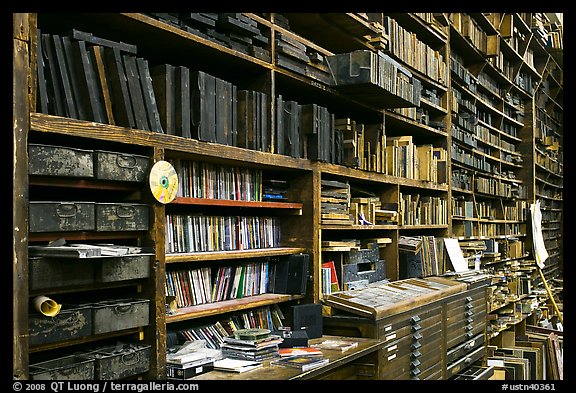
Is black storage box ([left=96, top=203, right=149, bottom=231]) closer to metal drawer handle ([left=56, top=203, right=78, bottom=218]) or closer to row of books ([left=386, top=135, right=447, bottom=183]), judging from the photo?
metal drawer handle ([left=56, top=203, right=78, bottom=218])

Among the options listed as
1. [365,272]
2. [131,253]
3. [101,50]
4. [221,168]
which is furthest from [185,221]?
[365,272]

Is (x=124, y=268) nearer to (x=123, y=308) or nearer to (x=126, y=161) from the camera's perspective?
(x=123, y=308)

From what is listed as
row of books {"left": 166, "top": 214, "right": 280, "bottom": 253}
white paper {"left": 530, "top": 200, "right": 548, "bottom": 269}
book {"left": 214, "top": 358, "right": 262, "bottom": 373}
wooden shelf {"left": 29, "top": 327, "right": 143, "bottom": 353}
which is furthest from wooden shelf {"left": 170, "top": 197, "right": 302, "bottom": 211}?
white paper {"left": 530, "top": 200, "right": 548, "bottom": 269}

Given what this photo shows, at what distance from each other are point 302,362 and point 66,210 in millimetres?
1214

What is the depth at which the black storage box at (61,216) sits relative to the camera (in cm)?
213

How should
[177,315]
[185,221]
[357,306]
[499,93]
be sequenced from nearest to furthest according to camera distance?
1. [177,315]
2. [185,221]
3. [357,306]
4. [499,93]

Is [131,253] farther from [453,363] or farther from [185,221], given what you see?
[453,363]

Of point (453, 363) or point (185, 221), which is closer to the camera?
point (185, 221)

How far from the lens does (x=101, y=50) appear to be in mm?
2471

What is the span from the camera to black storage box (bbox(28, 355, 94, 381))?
7.00 ft

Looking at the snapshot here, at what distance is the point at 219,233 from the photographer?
10.8 ft

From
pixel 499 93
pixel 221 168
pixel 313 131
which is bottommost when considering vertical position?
pixel 221 168

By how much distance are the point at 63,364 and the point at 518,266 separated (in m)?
7.36

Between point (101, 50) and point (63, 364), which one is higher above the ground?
point (101, 50)
